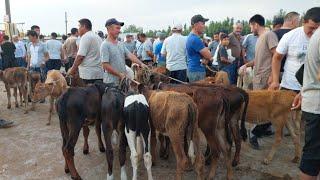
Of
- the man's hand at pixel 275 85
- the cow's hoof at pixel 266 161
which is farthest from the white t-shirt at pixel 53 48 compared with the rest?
the cow's hoof at pixel 266 161

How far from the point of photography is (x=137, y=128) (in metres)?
4.79

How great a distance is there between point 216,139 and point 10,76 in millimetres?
7570

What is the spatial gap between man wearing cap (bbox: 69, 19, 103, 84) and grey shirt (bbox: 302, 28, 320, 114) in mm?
4238

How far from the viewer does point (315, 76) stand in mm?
3637

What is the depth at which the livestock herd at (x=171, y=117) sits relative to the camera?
4746mm

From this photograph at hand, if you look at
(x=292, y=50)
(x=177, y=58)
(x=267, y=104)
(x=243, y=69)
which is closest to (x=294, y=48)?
(x=292, y=50)

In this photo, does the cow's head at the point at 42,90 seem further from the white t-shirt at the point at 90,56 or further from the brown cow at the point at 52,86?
the white t-shirt at the point at 90,56

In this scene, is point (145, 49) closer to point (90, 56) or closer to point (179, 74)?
point (179, 74)

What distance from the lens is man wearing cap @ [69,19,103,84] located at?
261 inches

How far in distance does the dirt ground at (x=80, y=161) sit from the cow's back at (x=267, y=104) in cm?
77

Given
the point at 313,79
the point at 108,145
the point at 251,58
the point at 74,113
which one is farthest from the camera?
the point at 251,58

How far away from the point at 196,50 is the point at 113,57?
1787 mm

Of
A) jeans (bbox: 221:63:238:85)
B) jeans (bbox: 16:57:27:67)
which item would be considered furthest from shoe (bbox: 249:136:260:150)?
jeans (bbox: 16:57:27:67)

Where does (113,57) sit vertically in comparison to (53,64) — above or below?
above
